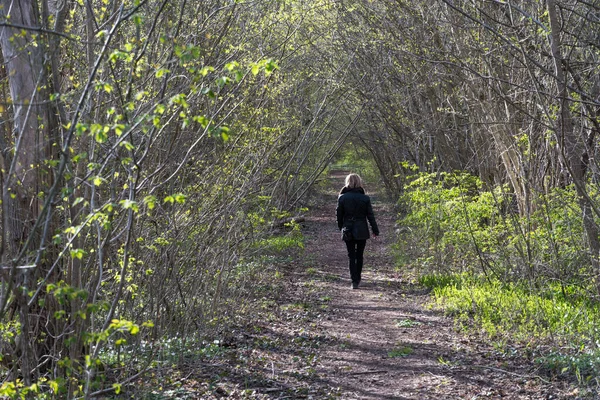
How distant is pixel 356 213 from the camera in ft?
38.2

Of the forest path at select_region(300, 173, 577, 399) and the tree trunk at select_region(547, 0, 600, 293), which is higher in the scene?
the tree trunk at select_region(547, 0, 600, 293)

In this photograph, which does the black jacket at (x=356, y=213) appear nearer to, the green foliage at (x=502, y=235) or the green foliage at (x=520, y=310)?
the green foliage at (x=502, y=235)

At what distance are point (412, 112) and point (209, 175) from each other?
→ 9.11 metres

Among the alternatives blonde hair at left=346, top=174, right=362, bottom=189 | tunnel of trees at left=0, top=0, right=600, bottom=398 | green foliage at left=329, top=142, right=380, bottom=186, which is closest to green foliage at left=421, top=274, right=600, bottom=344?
tunnel of trees at left=0, top=0, right=600, bottom=398

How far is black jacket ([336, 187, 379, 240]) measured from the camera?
38.1 feet

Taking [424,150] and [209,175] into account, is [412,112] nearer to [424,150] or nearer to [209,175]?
[424,150]

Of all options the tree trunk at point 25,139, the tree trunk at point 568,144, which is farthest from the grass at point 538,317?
the tree trunk at point 25,139

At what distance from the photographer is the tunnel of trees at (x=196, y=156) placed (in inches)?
159

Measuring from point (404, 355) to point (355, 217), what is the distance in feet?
13.9

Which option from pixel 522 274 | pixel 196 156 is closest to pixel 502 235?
pixel 522 274

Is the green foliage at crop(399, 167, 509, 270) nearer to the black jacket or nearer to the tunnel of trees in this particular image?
the tunnel of trees

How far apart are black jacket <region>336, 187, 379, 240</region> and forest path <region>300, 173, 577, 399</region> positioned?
0.99 m

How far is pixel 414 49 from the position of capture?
1304cm

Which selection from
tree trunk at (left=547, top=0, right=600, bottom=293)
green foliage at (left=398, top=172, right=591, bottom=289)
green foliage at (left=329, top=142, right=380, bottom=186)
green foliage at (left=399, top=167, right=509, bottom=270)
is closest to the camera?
tree trunk at (left=547, top=0, right=600, bottom=293)
